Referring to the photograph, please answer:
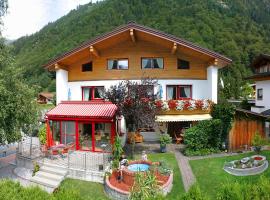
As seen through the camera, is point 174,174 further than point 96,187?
Yes

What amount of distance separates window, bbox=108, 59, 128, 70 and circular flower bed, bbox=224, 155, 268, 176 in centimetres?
1419

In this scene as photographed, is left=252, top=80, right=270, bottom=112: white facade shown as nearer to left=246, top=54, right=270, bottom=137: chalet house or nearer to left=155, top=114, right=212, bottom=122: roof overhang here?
left=246, top=54, right=270, bottom=137: chalet house

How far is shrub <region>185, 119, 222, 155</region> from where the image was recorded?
2369cm

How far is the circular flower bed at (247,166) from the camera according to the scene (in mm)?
17844

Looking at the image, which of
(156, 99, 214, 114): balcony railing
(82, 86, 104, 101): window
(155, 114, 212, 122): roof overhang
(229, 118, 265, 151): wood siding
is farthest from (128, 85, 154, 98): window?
(229, 118, 265, 151): wood siding

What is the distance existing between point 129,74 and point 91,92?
4.38 m

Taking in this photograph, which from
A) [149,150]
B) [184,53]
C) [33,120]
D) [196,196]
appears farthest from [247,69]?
[196,196]

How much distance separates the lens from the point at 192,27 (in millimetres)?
80375

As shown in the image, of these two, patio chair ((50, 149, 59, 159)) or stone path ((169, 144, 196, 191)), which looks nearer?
stone path ((169, 144, 196, 191))

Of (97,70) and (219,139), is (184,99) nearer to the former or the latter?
(219,139)

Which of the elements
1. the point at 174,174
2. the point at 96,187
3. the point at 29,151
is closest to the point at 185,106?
the point at 174,174

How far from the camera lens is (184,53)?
28.9 meters

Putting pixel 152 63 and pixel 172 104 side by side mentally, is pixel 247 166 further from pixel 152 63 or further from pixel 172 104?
pixel 152 63

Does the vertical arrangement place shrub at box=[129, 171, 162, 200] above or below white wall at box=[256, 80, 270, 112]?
below
